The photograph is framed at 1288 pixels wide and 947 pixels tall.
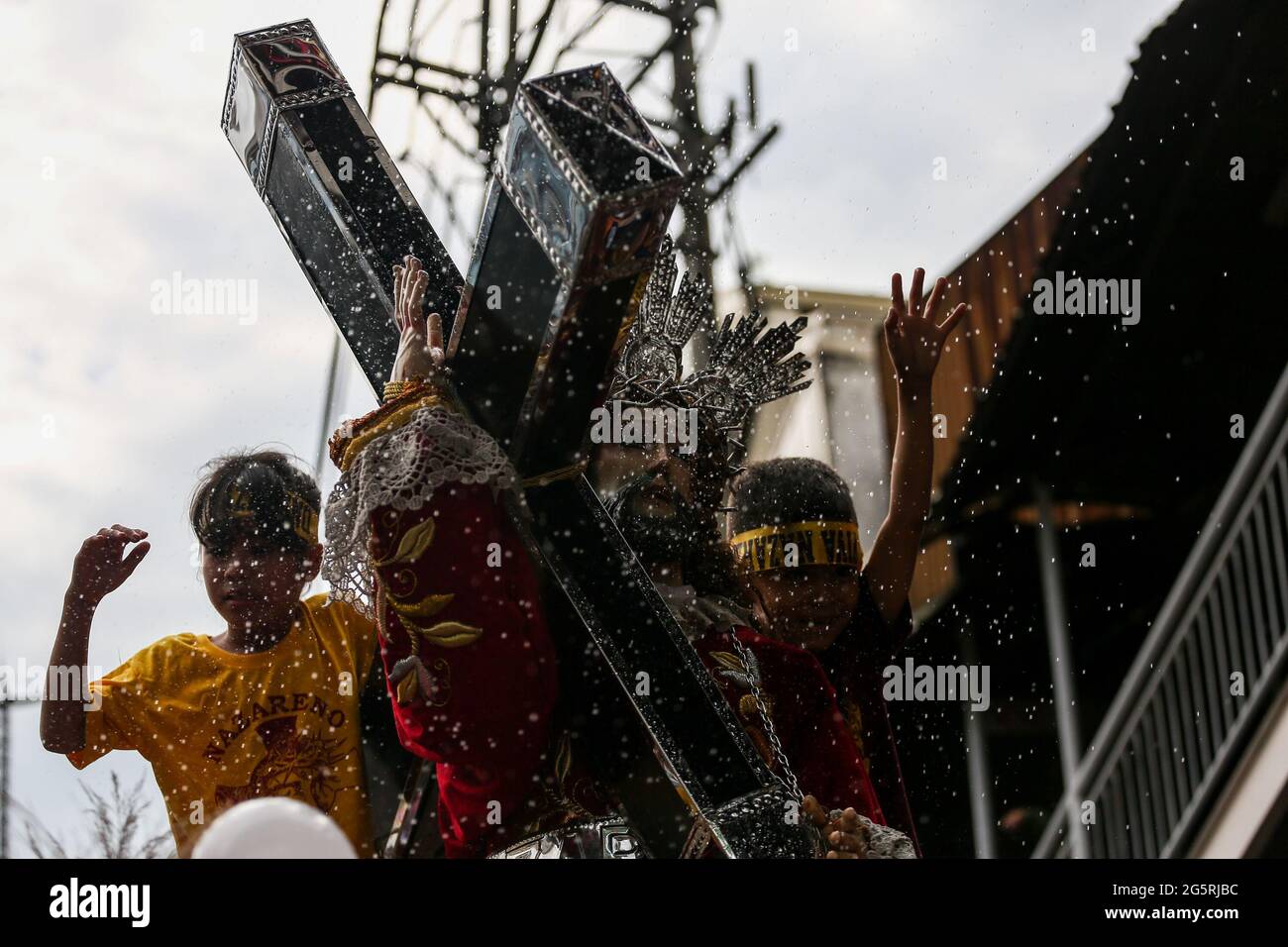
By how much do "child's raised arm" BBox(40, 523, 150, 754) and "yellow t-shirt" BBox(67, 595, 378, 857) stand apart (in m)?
0.03

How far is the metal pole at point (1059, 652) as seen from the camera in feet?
9.42

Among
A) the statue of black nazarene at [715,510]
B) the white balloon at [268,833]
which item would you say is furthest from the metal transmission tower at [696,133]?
the white balloon at [268,833]

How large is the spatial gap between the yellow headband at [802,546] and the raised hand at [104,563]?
0.71 m

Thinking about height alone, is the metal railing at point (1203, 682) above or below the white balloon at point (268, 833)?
above

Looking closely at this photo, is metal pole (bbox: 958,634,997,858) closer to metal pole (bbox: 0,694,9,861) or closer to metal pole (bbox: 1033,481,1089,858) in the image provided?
metal pole (bbox: 1033,481,1089,858)

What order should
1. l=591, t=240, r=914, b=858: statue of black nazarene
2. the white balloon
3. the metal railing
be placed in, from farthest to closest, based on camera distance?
the metal railing
l=591, t=240, r=914, b=858: statue of black nazarene
the white balloon

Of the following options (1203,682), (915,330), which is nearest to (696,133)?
(915,330)

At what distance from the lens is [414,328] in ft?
4.06

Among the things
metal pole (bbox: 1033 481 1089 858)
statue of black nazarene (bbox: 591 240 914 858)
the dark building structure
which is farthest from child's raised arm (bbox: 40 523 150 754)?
metal pole (bbox: 1033 481 1089 858)

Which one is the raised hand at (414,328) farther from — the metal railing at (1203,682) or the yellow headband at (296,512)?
the metal railing at (1203,682)

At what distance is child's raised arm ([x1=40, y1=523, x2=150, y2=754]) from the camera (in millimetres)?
1255

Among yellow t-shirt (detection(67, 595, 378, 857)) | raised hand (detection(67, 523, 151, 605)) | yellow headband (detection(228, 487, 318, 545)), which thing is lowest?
yellow t-shirt (detection(67, 595, 378, 857))
